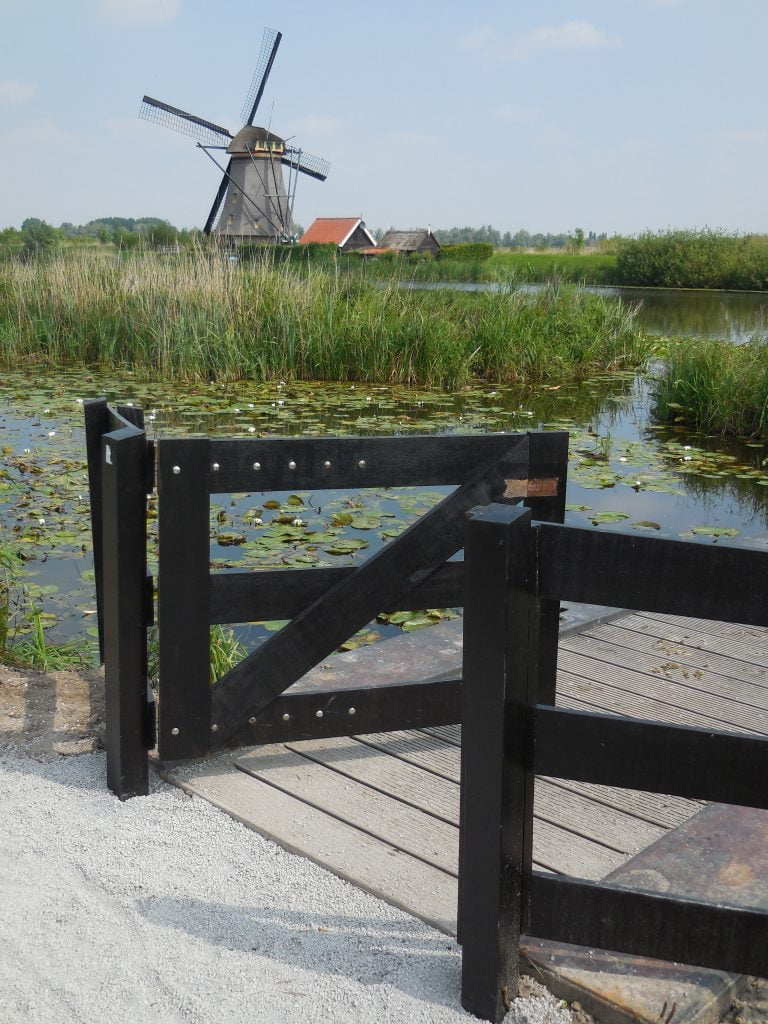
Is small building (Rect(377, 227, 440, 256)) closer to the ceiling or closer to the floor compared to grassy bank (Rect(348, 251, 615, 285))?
closer to the ceiling

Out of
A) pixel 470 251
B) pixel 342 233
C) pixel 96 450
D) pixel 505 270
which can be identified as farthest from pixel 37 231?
pixel 96 450

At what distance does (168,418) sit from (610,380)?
5.77 metres

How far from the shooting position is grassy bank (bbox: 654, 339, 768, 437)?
27.8 ft

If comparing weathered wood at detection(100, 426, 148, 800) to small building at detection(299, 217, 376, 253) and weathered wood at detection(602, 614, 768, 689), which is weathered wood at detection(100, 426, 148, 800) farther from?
small building at detection(299, 217, 376, 253)

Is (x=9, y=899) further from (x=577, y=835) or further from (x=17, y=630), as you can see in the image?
(x=17, y=630)

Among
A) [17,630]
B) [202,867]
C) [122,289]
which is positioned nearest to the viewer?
[202,867]

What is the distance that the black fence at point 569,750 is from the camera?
4.69 feet

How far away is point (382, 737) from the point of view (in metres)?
2.59

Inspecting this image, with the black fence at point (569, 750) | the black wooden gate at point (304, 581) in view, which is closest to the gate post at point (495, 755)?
the black fence at point (569, 750)

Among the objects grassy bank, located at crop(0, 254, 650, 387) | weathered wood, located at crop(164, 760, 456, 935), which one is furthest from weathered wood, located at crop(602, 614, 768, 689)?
grassy bank, located at crop(0, 254, 650, 387)

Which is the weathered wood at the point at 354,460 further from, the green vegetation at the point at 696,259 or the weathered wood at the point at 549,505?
the green vegetation at the point at 696,259

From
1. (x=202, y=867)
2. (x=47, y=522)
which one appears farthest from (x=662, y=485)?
(x=202, y=867)

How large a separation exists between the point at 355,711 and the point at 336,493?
12.4 ft

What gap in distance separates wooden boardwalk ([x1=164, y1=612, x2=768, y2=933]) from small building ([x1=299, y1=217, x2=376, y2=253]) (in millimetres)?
40630
